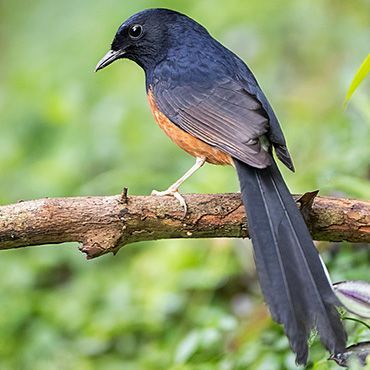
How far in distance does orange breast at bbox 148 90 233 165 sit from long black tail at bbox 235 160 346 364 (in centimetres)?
36

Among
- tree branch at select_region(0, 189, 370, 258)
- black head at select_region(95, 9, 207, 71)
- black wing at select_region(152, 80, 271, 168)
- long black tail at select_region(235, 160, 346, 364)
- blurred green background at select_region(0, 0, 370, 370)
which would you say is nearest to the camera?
long black tail at select_region(235, 160, 346, 364)

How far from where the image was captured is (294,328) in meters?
3.17

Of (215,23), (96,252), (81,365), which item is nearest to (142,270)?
(81,365)

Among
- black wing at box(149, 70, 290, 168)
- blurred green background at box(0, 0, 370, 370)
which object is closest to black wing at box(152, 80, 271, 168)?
black wing at box(149, 70, 290, 168)

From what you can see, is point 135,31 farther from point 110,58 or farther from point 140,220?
point 140,220

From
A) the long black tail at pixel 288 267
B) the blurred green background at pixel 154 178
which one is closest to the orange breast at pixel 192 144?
the long black tail at pixel 288 267

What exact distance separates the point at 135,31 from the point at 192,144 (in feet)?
2.84

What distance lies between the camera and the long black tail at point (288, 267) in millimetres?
3191

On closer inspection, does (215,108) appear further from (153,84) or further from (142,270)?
(142,270)

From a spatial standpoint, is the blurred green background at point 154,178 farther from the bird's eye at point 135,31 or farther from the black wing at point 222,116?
the bird's eye at point 135,31

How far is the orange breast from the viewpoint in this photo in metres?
4.18

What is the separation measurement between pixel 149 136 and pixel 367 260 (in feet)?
11.8

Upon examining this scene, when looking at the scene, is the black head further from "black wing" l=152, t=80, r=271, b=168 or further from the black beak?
"black wing" l=152, t=80, r=271, b=168

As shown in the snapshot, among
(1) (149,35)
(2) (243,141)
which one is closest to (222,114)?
(2) (243,141)
